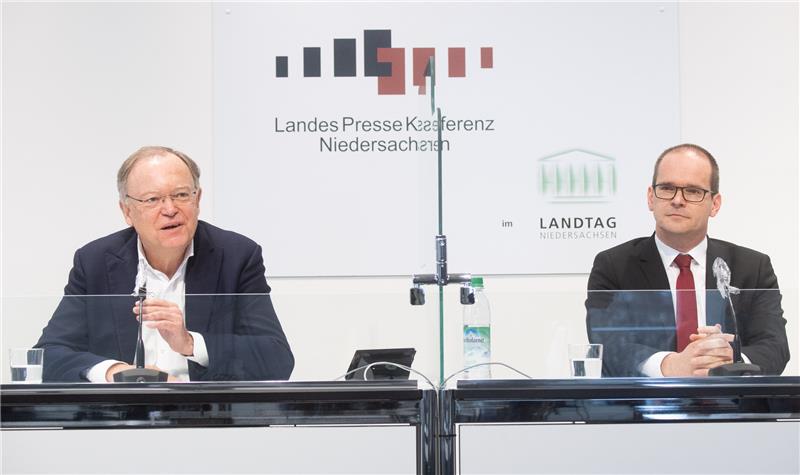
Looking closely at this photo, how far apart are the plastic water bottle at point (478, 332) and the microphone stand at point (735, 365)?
43cm

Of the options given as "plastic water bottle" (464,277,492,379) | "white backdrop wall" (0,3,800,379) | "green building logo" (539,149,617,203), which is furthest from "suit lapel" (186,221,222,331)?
"green building logo" (539,149,617,203)

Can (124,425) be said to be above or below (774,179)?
below

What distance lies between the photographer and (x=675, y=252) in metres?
2.67

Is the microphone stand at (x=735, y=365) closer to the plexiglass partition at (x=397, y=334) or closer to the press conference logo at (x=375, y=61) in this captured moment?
the plexiglass partition at (x=397, y=334)

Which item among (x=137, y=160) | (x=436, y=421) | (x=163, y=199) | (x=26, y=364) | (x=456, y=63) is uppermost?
(x=456, y=63)

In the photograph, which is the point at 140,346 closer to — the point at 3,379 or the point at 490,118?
the point at 3,379

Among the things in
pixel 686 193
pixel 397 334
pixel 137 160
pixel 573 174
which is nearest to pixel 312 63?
pixel 573 174

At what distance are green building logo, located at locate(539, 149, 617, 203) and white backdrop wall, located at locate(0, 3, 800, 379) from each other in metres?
0.19

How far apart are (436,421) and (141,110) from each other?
2.61 metres

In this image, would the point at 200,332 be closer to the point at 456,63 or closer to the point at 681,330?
the point at 681,330

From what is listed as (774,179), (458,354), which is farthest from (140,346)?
(774,179)

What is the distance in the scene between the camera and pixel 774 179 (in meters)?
3.84

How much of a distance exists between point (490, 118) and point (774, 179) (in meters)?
1.25

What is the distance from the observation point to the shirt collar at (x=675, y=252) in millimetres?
2637
